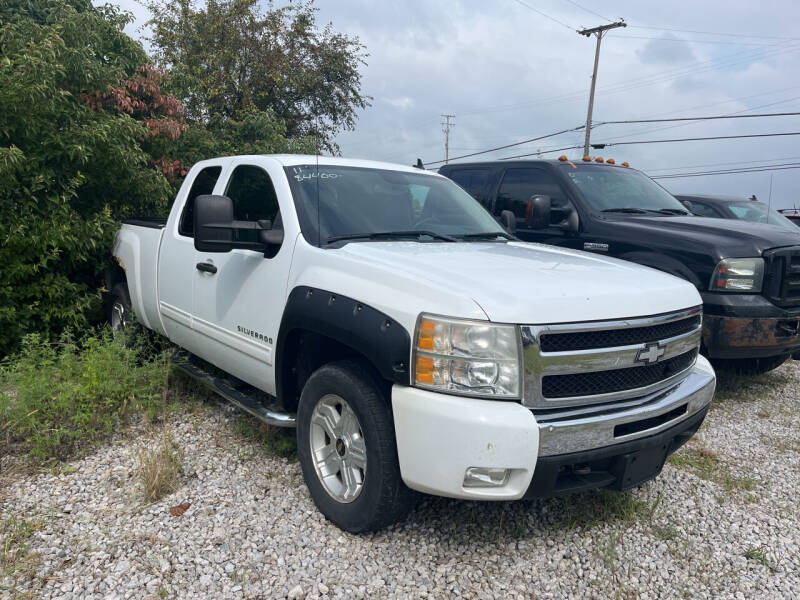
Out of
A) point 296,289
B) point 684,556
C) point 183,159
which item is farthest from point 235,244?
point 183,159

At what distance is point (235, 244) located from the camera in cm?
339

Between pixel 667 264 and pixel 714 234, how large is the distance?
1.55 ft

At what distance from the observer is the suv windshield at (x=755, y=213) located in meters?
9.13

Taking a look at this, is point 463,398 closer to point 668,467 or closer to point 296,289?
point 296,289

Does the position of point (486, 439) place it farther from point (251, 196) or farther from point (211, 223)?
point (251, 196)

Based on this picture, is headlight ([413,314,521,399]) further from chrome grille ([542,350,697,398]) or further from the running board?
the running board

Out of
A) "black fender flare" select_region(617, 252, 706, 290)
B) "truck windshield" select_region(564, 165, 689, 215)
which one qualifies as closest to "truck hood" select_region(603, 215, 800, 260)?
"black fender flare" select_region(617, 252, 706, 290)

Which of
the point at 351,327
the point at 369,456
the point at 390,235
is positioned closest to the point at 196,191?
A: the point at 390,235

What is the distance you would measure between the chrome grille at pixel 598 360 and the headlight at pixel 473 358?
6cm

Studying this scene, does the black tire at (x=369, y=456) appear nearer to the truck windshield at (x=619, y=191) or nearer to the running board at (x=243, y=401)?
the running board at (x=243, y=401)

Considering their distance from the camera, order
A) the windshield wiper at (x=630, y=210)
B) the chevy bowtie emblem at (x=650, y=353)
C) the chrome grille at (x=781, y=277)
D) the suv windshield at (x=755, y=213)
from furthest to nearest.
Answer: the suv windshield at (x=755, y=213), the windshield wiper at (x=630, y=210), the chrome grille at (x=781, y=277), the chevy bowtie emblem at (x=650, y=353)

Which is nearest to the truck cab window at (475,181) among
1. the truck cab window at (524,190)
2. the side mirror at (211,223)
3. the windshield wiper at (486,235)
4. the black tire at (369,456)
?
the truck cab window at (524,190)

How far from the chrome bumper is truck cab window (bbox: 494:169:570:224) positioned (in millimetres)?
3007

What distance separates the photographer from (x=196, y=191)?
4.70m
